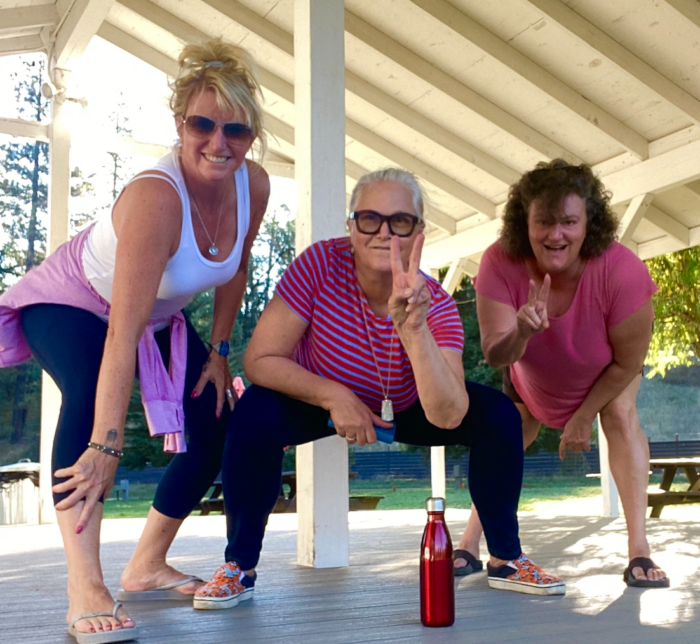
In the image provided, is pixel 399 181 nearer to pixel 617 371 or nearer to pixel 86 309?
pixel 86 309

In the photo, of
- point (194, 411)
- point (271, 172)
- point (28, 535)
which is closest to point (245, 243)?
point (194, 411)

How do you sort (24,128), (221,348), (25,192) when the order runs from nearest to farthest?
(221,348) → (24,128) → (25,192)

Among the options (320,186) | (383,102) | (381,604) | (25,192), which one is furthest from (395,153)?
(25,192)

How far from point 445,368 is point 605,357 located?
0.86 metres

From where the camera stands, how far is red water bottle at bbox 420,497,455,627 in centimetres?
178

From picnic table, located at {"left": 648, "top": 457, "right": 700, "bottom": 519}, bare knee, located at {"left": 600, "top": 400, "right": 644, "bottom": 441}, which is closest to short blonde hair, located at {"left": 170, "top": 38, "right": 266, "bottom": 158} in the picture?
bare knee, located at {"left": 600, "top": 400, "right": 644, "bottom": 441}

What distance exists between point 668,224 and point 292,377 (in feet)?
17.7

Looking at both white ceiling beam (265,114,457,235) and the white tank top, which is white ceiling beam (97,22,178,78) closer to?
white ceiling beam (265,114,457,235)

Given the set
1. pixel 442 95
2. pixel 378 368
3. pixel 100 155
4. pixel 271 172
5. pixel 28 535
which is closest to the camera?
pixel 378 368

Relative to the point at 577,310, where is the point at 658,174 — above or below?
above

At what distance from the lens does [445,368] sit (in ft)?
6.50

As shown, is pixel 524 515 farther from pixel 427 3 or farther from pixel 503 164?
pixel 427 3

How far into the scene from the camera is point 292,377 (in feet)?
6.99

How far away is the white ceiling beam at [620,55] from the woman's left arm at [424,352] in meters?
3.22
